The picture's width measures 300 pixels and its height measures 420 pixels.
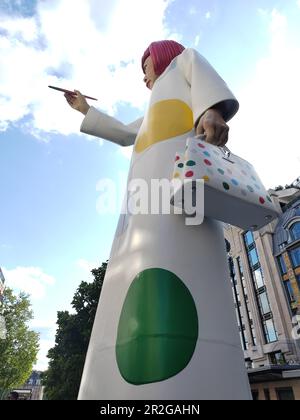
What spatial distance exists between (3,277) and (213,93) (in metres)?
42.0

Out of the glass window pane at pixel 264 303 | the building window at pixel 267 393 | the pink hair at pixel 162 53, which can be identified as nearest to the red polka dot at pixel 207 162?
the pink hair at pixel 162 53

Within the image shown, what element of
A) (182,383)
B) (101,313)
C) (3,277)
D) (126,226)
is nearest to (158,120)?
(126,226)

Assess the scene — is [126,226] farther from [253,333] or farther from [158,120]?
[253,333]

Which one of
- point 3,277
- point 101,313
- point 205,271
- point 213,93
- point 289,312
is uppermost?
point 3,277

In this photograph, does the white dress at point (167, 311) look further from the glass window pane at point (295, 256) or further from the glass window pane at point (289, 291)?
the glass window pane at point (289, 291)

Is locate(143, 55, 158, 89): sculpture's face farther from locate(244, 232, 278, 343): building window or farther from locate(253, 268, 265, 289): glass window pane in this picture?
locate(253, 268, 265, 289): glass window pane

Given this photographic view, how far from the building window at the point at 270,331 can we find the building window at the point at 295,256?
481 centimetres

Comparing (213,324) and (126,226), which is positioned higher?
(126,226)

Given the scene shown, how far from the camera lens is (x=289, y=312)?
68.4 ft

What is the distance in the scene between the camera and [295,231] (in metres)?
21.3

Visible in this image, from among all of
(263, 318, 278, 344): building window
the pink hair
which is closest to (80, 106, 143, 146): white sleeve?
the pink hair

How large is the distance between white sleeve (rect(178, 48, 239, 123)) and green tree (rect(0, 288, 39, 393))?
782 inches

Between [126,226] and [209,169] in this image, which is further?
[126,226]

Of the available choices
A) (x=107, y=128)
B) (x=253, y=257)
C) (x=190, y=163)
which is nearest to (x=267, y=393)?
(x=253, y=257)
